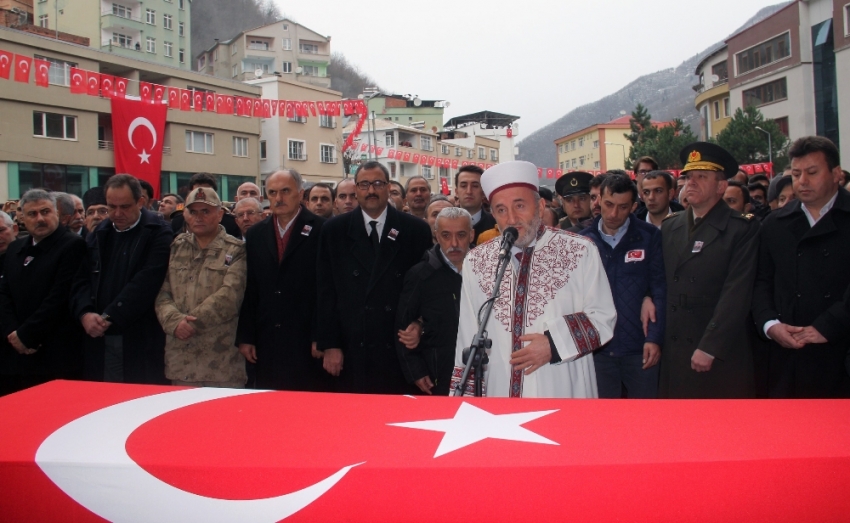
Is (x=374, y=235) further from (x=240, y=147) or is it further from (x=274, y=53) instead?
(x=274, y=53)

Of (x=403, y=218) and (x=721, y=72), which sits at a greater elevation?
(x=721, y=72)

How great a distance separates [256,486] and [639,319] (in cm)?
299

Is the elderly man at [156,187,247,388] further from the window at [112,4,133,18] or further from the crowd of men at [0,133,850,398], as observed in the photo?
the window at [112,4,133,18]

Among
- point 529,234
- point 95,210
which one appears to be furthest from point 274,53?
point 529,234

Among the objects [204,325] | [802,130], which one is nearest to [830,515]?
[204,325]

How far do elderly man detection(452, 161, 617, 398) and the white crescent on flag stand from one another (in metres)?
1.23

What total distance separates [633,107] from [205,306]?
174 m

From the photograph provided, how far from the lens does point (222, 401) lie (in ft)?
7.15

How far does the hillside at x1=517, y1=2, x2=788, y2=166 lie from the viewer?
136 meters

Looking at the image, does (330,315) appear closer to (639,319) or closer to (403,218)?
(403,218)

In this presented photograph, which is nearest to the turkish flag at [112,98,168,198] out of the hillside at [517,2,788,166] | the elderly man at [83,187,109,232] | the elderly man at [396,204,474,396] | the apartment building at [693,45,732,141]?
the elderly man at [83,187,109,232]

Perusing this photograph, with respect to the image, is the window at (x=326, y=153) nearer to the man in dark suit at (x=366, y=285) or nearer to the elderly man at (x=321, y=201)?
the elderly man at (x=321, y=201)

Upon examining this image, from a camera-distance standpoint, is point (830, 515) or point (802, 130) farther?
point (802, 130)

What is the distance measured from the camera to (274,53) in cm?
6181
